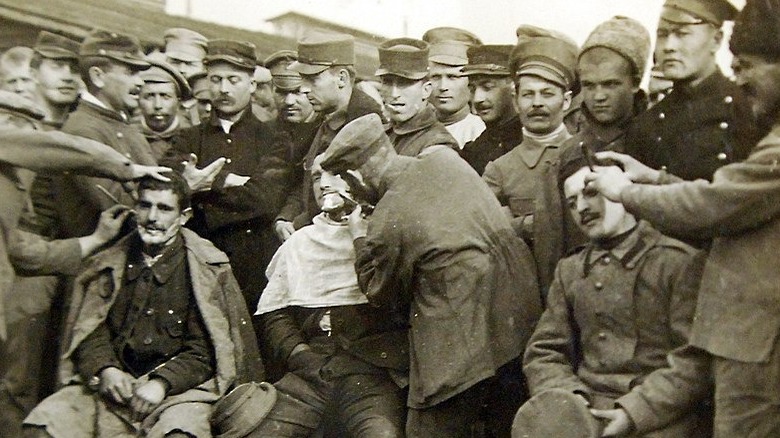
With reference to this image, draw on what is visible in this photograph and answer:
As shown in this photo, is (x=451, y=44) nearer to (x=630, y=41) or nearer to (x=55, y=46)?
(x=630, y=41)

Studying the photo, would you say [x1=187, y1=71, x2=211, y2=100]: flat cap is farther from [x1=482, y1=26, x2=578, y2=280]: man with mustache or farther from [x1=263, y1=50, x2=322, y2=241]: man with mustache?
[x1=482, y1=26, x2=578, y2=280]: man with mustache

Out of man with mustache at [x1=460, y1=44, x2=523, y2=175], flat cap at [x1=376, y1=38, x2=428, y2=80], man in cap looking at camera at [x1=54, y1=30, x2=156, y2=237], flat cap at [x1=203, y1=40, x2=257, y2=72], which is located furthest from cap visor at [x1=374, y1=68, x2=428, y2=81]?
man in cap looking at camera at [x1=54, y1=30, x2=156, y2=237]

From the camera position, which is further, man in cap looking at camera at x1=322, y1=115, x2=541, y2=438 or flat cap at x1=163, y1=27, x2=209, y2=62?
flat cap at x1=163, y1=27, x2=209, y2=62

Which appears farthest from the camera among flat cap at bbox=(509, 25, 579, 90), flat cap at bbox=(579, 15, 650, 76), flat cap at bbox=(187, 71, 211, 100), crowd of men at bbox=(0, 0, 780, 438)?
flat cap at bbox=(187, 71, 211, 100)

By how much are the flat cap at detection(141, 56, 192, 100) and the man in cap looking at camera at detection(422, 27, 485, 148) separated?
823 millimetres

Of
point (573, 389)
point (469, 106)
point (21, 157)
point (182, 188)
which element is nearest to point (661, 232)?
point (573, 389)

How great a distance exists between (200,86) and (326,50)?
1.68 feet

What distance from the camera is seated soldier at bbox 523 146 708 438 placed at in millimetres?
2320

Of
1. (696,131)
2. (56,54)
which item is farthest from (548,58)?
(56,54)

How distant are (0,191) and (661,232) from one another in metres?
1.83

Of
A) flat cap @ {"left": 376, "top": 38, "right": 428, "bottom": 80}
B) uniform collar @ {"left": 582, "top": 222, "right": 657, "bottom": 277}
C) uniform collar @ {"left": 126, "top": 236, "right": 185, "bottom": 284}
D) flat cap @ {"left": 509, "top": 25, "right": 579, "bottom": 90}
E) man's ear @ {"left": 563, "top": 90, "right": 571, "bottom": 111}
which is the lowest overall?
uniform collar @ {"left": 126, "top": 236, "right": 185, "bottom": 284}

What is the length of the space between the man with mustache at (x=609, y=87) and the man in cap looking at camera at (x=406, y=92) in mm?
489

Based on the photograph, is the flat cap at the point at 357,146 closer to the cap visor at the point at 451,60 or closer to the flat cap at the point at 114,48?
the cap visor at the point at 451,60

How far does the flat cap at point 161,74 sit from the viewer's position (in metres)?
3.33
